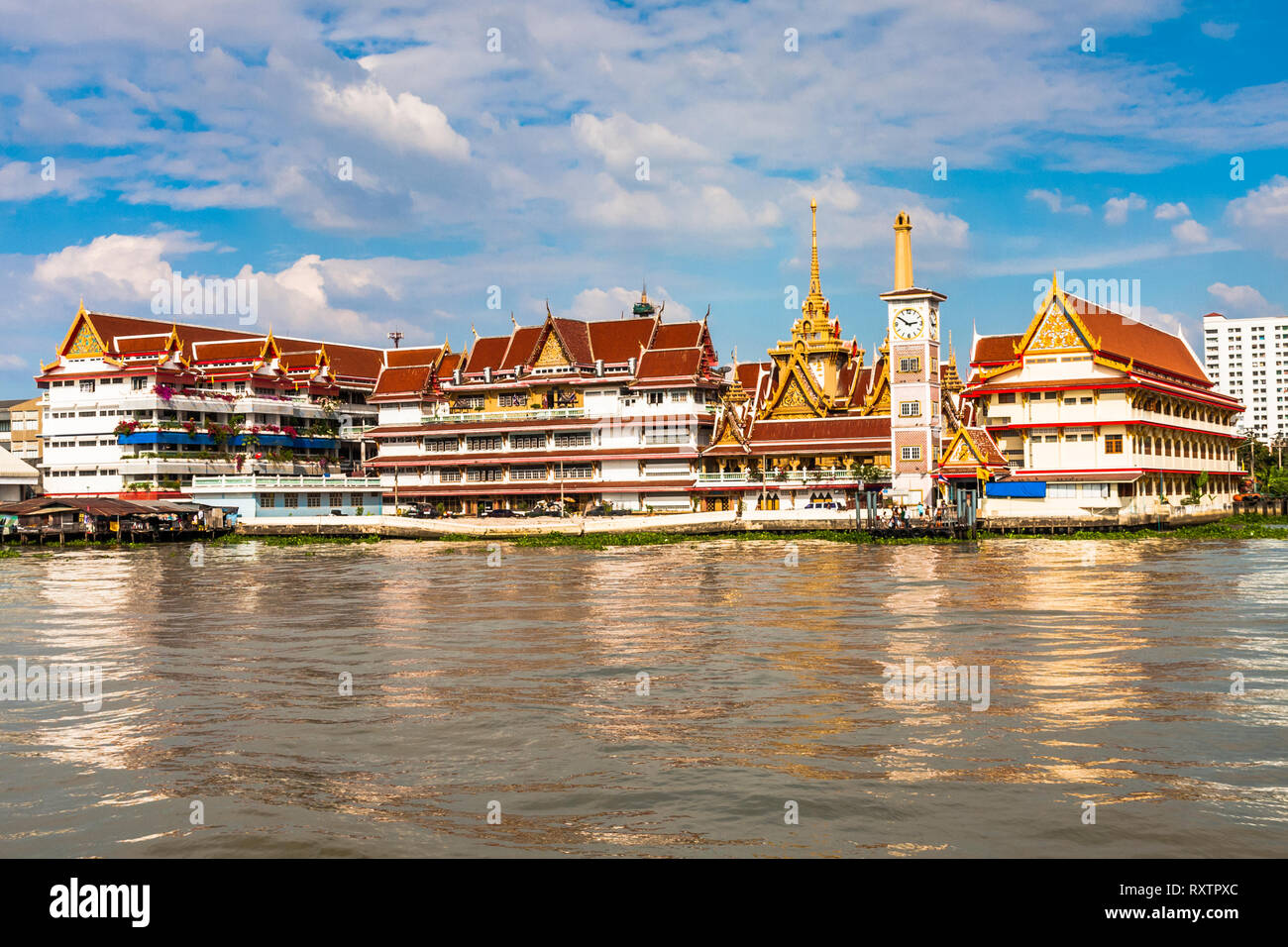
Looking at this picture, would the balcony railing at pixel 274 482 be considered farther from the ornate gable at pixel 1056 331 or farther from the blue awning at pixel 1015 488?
the ornate gable at pixel 1056 331

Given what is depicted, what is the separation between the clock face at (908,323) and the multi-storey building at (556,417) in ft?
44.6

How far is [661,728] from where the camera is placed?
15.5m

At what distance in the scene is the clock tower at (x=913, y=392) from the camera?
64062mm

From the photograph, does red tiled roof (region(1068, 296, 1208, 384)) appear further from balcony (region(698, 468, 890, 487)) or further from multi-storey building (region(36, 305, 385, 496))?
multi-storey building (region(36, 305, 385, 496))

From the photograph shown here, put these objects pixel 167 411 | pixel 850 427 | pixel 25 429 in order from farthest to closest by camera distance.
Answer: pixel 25 429, pixel 167 411, pixel 850 427

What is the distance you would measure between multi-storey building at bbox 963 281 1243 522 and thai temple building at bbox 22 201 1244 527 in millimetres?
134

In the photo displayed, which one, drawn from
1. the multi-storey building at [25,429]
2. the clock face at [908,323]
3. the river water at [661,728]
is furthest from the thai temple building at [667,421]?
the river water at [661,728]

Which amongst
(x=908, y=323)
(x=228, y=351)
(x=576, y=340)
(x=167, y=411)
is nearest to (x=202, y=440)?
(x=167, y=411)

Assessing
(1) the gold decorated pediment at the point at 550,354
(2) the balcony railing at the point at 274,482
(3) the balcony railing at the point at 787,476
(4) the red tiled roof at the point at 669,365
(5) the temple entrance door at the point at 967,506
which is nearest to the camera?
(5) the temple entrance door at the point at 967,506

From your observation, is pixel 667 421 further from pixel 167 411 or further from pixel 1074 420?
pixel 167 411

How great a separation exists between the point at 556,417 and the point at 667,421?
314 inches

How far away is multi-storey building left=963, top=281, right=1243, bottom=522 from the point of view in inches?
2443
